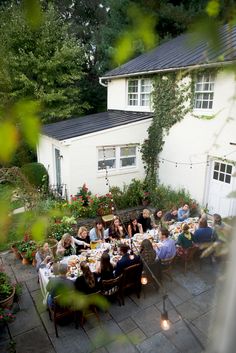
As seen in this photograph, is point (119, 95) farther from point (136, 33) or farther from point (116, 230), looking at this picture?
point (136, 33)

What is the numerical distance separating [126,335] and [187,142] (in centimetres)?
726

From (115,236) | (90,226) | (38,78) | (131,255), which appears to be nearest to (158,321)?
(131,255)

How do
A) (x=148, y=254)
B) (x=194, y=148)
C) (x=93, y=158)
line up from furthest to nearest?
(x=93, y=158) → (x=194, y=148) → (x=148, y=254)

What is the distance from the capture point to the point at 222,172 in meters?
9.27

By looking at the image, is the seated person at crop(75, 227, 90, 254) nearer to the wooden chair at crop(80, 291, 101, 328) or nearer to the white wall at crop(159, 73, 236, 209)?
the wooden chair at crop(80, 291, 101, 328)

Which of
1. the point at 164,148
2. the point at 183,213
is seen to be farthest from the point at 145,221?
the point at 164,148

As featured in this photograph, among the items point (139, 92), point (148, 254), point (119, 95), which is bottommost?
point (148, 254)

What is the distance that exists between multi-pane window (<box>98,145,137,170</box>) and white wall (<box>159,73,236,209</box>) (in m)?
1.33

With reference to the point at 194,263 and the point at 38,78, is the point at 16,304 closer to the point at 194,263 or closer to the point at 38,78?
the point at 194,263

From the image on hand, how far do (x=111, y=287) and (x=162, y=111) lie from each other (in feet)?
25.7

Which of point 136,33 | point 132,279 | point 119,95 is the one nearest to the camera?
point 136,33

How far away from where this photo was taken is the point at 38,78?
15.7 m

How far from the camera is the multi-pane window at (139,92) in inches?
493

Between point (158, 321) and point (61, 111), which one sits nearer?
point (158, 321)
